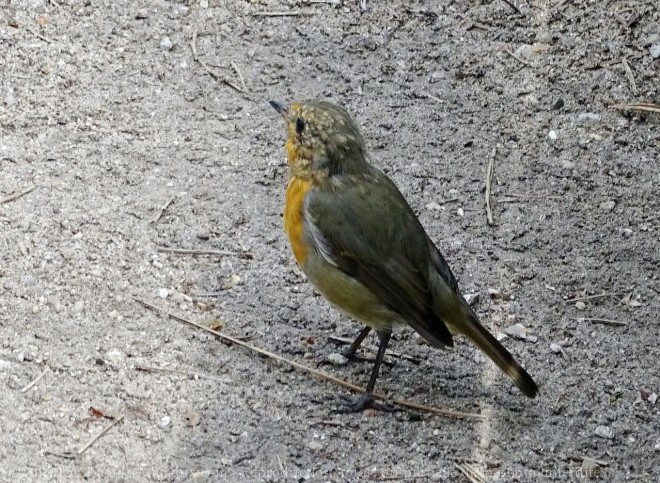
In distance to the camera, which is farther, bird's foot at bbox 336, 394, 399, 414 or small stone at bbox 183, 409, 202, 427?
bird's foot at bbox 336, 394, 399, 414

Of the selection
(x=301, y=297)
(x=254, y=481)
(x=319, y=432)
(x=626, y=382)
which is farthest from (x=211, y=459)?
(x=626, y=382)

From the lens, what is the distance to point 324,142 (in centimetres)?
476

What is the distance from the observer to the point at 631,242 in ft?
18.8

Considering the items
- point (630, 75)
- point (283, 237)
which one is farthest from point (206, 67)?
point (630, 75)

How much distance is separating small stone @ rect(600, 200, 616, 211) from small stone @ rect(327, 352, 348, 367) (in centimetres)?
183

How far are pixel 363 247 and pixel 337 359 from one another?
657 mm

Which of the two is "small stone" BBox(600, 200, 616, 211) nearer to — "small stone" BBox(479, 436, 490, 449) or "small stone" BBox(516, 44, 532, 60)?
"small stone" BBox(516, 44, 532, 60)

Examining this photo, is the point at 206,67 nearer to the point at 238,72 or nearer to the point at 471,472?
the point at 238,72

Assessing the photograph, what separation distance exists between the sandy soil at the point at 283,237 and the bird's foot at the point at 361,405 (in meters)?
0.06

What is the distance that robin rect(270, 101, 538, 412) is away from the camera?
464cm

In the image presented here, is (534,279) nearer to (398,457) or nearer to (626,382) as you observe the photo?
(626,382)

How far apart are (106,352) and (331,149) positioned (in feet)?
4.34

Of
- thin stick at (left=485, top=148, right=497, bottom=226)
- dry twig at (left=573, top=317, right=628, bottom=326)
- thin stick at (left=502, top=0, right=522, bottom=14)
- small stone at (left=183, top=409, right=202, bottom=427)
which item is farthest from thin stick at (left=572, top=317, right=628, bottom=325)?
thin stick at (left=502, top=0, right=522, bottom=14)

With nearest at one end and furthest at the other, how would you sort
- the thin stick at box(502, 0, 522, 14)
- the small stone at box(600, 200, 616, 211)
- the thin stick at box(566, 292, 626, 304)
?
the thin stick at box(566, 292, 626, 304), the small stone at box(600, 200, 616, 211), the thin stick at box(502, 0, 522, 14)
